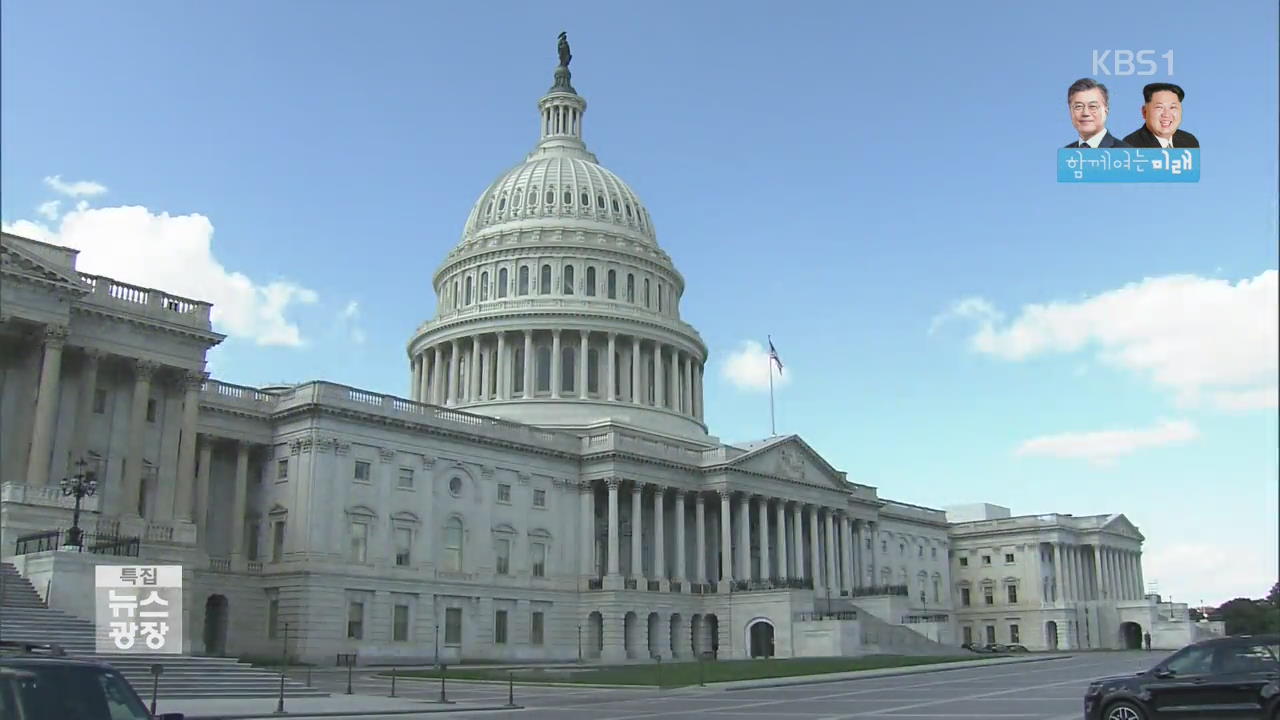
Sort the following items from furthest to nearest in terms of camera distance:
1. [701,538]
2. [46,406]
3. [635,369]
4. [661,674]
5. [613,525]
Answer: [635,369], [701,538], [613,525], [661,674], [46,406]

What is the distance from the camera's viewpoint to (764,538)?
92.1m

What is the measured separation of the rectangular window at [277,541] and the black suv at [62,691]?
5720cm

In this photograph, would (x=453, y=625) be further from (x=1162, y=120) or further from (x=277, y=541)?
(x=1162, y=120)

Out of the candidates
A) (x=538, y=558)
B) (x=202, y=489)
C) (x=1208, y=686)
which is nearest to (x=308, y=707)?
(x=1208, y=686)

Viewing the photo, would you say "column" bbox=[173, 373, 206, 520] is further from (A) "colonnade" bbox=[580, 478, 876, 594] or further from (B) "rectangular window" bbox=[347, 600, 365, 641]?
(A) "colonnade" bbox=[580, 478, 876, 594]

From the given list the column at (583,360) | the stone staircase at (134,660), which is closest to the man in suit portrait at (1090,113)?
the stone staircase at (134,660)

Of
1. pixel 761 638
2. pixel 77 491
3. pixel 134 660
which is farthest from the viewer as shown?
pixel 761 638

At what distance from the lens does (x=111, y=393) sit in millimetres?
57250

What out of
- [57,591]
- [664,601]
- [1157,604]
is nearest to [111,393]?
[57,591]

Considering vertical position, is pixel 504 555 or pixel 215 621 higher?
pixel 504 555

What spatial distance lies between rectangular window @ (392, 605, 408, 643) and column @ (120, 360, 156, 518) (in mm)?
19484

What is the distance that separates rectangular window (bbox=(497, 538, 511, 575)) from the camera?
258 feet

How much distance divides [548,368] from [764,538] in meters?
23.3

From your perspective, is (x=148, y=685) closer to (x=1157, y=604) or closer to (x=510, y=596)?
(x=510, y=596)
